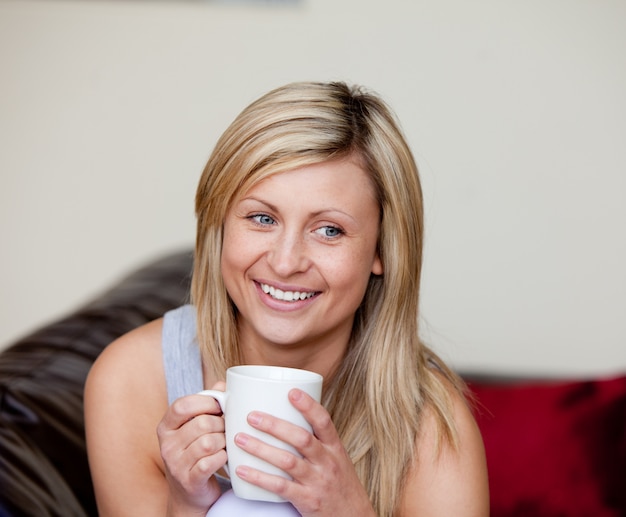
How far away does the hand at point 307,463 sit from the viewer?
3.56 feet

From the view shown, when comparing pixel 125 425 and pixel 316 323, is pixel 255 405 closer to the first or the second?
pixel 316 323

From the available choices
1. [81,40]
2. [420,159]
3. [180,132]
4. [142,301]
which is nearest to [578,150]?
[420,159]

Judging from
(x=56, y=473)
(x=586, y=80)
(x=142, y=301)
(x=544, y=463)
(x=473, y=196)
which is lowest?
(x=544, y=463)

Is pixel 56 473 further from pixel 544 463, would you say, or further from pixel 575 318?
pixel 575 318

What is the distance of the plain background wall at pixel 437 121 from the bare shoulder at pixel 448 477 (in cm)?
139

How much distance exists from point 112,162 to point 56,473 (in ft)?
5.69

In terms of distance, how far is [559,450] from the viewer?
2.27 meters

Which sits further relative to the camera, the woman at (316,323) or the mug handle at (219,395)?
the woman at (316,323)

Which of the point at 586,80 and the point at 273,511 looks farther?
the point at 586,80

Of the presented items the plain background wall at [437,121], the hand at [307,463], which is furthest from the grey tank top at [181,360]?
the plain background wall at [437,121]

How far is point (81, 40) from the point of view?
2988 mm

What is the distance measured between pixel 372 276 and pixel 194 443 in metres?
0.55

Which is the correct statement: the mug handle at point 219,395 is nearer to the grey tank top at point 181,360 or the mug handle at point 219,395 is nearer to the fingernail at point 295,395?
the fingernail at point 295,395

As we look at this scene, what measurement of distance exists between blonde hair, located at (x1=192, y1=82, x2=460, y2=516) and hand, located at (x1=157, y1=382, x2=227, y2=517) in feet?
1.22
